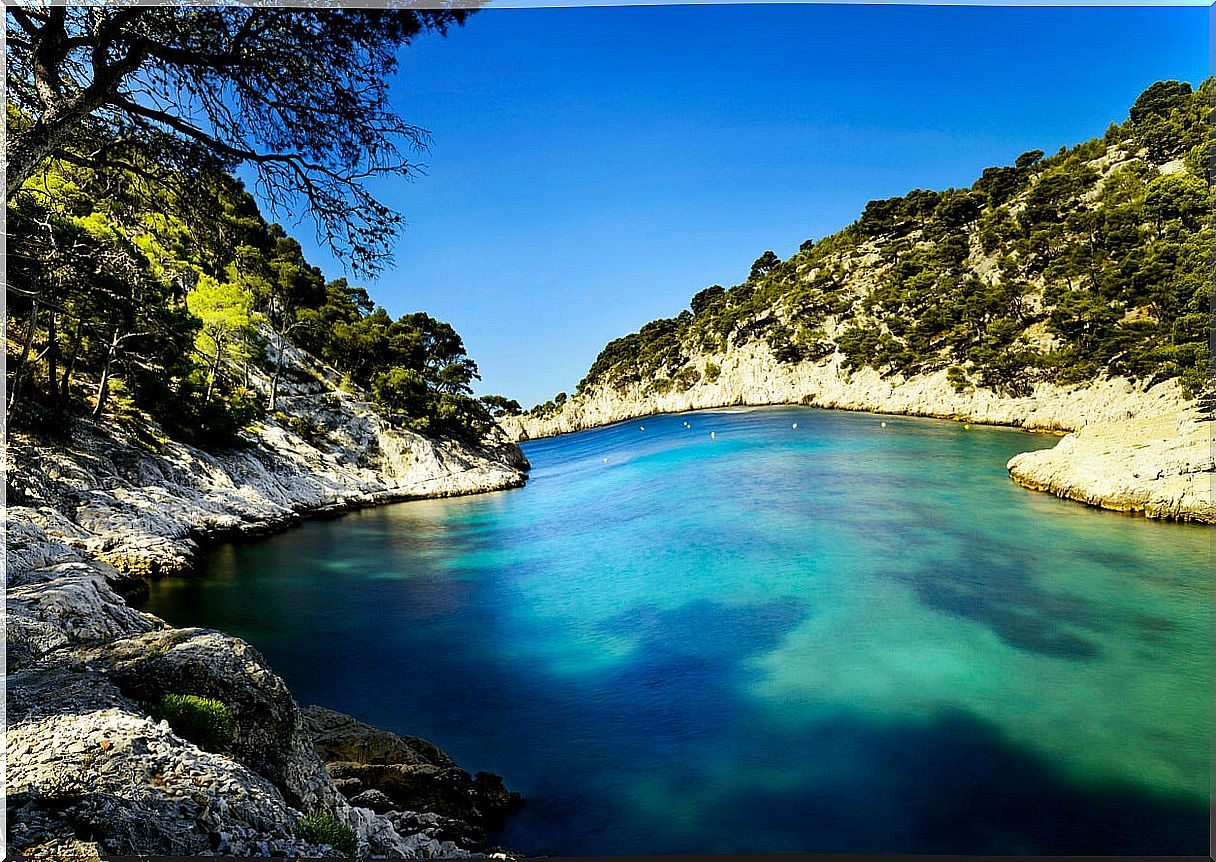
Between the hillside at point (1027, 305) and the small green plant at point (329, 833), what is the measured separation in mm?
13525

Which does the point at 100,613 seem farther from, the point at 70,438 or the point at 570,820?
the point at 70,438

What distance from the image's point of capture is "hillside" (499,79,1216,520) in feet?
63.6

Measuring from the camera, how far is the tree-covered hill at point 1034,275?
67.8ft

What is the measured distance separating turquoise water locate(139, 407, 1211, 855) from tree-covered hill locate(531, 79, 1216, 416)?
1001 centimetres

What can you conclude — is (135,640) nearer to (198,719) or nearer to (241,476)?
(198,719)

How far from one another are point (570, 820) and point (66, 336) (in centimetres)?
1380

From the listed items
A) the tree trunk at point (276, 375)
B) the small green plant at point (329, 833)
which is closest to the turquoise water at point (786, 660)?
the small green plant at point (329, 833)

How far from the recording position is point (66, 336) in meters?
12.3

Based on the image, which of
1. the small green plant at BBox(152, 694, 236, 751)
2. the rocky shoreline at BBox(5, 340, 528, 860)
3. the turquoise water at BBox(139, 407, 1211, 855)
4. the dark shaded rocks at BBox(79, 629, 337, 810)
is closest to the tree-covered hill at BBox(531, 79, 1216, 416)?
the turquoise water at BBox(139, 407, 1211, 855)

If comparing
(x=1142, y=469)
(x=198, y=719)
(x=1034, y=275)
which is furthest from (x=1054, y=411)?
(x=198, y=719)

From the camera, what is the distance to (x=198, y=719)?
A: 282 cm

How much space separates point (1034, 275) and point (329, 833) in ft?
110

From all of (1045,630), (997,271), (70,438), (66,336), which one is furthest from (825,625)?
(997,271)

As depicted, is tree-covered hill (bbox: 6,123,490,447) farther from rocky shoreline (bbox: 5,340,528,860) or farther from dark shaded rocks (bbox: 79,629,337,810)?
dark shaded rocks (bbox: 79,629,337,810)
